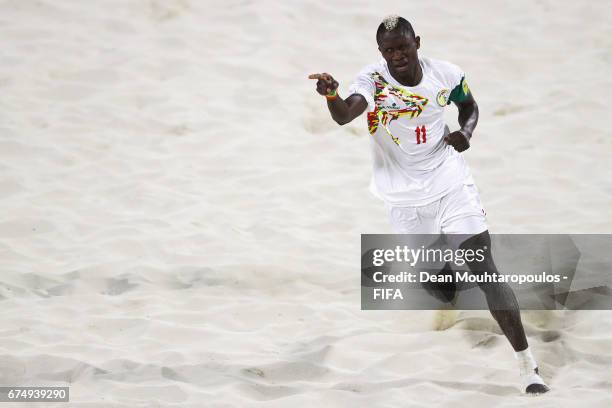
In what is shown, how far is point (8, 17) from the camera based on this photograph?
30.2ft

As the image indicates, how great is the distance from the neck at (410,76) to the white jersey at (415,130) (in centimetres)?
2

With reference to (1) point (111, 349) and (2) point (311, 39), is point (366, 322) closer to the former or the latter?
(1) point (111, 349)

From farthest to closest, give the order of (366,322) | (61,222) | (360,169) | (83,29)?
(83,29), (360,169), (61,222), (366,322)

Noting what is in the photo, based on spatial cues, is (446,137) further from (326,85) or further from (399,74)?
(326,85)

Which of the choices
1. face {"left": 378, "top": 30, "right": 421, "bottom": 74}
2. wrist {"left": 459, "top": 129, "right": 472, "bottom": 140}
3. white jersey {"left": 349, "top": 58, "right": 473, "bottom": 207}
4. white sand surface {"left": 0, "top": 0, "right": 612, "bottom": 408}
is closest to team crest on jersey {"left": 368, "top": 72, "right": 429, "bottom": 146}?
white jersey {"left": 349, "top": 58, "right": 473, "bottom": 207}

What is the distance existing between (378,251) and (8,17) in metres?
5.04

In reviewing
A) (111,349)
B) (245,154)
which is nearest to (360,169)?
(245,154)

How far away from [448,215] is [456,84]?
2.08 ft

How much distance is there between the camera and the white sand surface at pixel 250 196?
4.50 metres

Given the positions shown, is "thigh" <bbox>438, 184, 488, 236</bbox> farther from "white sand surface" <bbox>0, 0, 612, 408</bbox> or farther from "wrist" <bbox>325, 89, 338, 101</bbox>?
"wrist" <bbox>325, 89, 338, 101</bbox>

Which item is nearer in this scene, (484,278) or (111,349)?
(484,278)

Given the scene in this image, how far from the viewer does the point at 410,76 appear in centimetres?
441

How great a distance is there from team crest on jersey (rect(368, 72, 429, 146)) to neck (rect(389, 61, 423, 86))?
0.04 meters

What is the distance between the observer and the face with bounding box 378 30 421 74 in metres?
4.29
